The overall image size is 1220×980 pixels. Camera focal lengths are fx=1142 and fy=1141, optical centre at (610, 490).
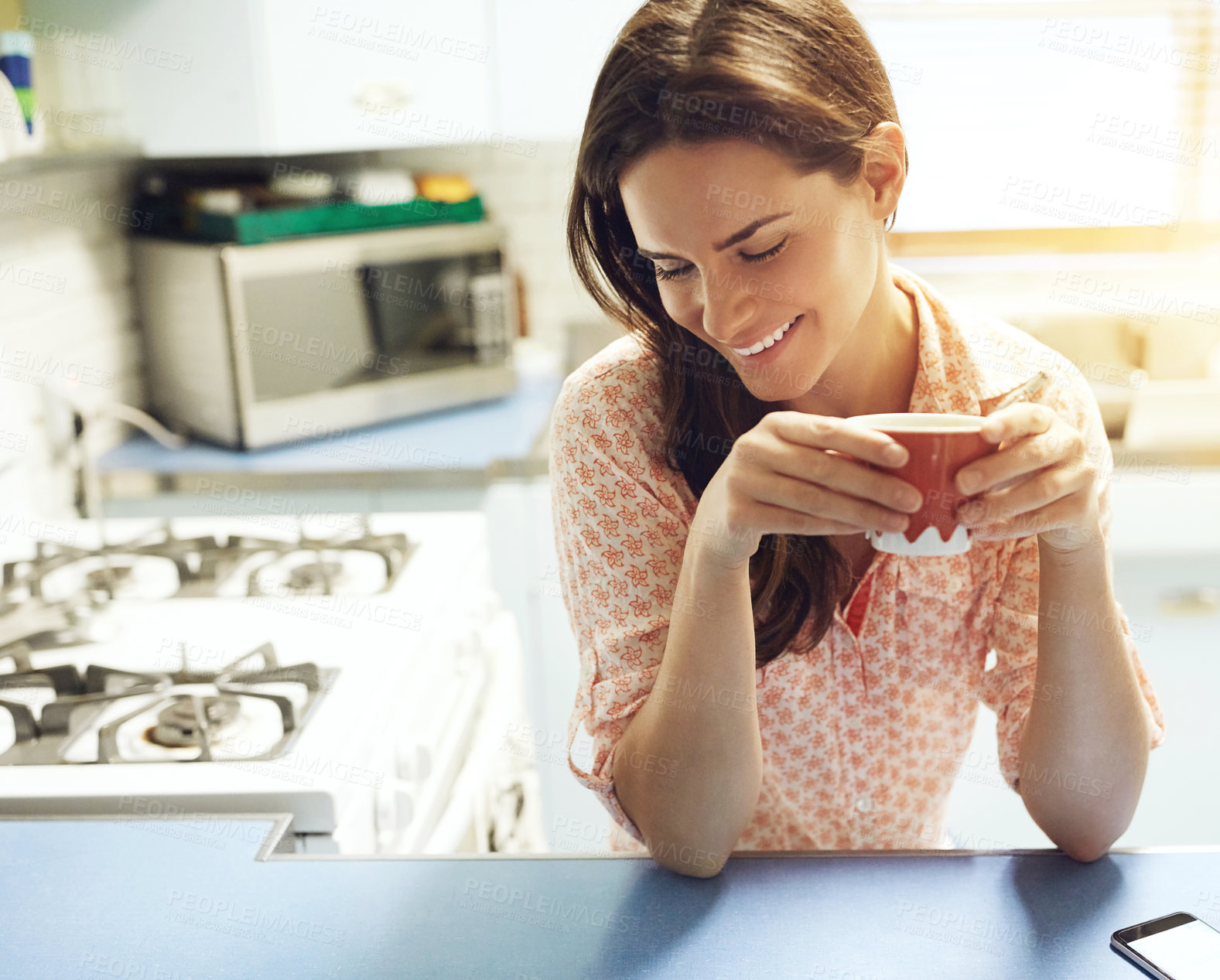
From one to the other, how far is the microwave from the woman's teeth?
4.97 ft

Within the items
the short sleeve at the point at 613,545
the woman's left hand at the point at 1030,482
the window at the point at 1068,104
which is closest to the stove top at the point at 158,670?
the short sleeve at the point at 613,545

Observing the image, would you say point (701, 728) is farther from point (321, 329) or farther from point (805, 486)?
point (321, 329)

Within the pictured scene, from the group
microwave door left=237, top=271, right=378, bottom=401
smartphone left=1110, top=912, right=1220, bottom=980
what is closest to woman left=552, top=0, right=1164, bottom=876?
smartphone left=1110, top=912, right=1220, bottom=980

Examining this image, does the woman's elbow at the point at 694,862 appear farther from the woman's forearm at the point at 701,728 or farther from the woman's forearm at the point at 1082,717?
the woman's forearm at the point at 1082,717

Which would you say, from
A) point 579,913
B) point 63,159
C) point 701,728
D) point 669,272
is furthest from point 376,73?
point 579,913

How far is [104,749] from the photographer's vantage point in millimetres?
1221

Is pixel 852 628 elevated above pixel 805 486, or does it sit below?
below

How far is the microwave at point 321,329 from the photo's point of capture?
2252 millimetres

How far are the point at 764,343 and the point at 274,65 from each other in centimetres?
157

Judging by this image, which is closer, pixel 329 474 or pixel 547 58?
pixel 329 474

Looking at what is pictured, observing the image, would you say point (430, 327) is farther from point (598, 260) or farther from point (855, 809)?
point (855, 809)

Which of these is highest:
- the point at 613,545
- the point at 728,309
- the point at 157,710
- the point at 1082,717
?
the point at 728,309

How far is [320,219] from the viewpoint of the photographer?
7.63 ft

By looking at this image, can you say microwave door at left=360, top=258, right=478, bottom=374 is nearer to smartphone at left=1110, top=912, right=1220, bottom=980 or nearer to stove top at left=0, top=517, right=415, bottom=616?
stove top at left=0, top=517, right=415, bottom=616
